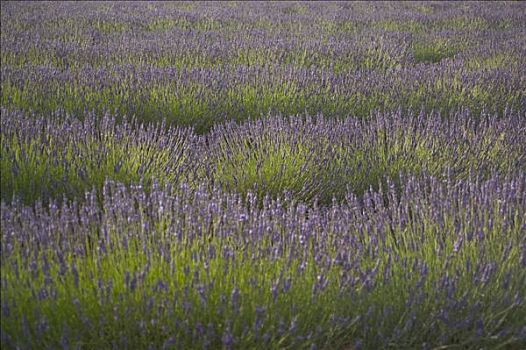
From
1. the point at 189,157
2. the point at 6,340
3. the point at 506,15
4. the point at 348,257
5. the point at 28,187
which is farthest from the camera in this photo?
the point at 506,15

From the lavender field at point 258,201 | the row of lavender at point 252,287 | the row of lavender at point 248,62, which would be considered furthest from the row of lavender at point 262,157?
the row of lavender at point 252,287

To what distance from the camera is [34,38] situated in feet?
21.5

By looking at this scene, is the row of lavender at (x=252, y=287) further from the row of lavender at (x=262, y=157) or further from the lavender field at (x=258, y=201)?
the row of lavender at (x=262, y=157)

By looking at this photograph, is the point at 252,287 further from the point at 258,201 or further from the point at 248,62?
the point at 248,62

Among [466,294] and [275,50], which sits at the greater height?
[275,50]

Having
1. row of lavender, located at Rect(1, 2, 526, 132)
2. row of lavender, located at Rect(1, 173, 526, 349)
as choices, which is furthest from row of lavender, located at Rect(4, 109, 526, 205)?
row of lavender, located at Rect(1, 173, 526, 349)

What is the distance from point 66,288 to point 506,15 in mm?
10700

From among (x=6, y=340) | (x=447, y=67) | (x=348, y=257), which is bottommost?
(x=6, y=340)

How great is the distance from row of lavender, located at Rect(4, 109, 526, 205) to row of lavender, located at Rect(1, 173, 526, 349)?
76cm

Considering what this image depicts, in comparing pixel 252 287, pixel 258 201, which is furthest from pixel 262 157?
pixel 252 287

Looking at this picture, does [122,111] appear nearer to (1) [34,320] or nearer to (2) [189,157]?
(2) [189,157]

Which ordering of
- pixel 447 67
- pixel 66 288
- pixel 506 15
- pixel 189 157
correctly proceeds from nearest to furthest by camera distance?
1. pixel 66 288
2. pixel 189 157
3. pixel 447 67
4. pixel 506 15

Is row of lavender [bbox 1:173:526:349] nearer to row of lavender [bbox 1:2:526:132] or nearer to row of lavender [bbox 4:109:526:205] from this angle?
row of lavender [bbox 4:109:526:205]

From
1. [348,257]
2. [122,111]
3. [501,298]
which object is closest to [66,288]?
[348,257]
